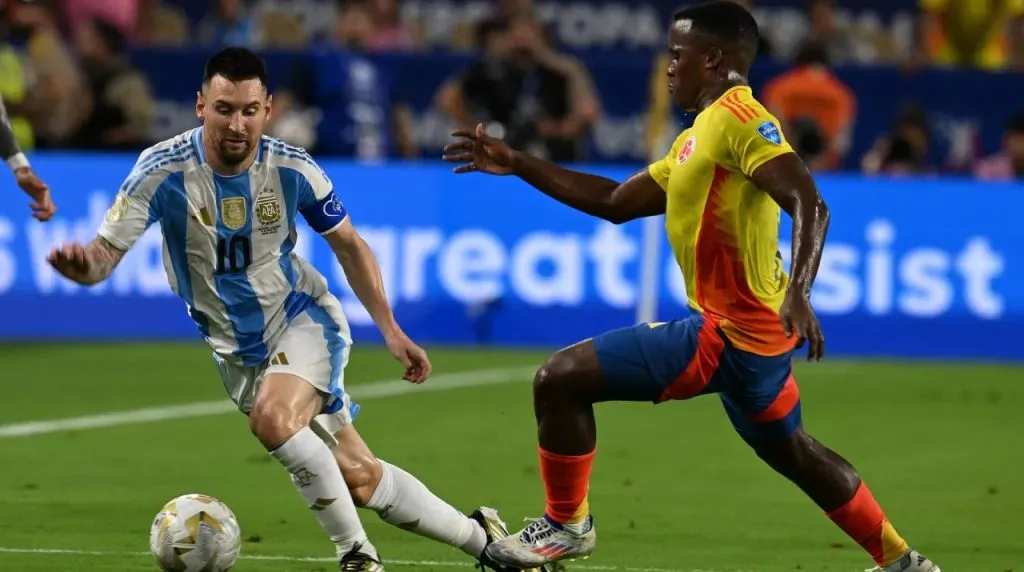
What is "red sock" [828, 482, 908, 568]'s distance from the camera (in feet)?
22.7

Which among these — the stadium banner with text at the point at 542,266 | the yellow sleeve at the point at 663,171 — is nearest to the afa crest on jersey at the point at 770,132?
the yellow sleeve at the point at 663,171

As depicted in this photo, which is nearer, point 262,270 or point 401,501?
point 401,501

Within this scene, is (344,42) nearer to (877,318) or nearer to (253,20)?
(253,20)

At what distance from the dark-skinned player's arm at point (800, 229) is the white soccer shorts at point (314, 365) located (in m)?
1.73

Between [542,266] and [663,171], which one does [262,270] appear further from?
[542,266]

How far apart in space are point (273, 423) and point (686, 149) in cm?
171

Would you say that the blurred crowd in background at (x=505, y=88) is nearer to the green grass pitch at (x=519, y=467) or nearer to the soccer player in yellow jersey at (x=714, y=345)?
the green grass pitch at (x=519, y=467)

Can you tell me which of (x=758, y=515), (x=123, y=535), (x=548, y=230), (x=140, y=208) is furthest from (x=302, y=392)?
(x=548, y=230)

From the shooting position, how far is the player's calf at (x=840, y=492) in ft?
22.6

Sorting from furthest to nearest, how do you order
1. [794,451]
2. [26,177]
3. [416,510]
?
[26,177]
[416,510]
[794,451]

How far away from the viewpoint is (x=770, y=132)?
6.54 metres

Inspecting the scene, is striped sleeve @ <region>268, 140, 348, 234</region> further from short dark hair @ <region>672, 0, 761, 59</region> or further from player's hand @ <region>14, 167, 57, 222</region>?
player's hand @ <region>14, 167, 57, 222</region>

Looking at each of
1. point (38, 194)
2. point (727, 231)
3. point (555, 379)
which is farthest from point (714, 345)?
point (38, 194)

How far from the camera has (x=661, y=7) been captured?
21.4m
